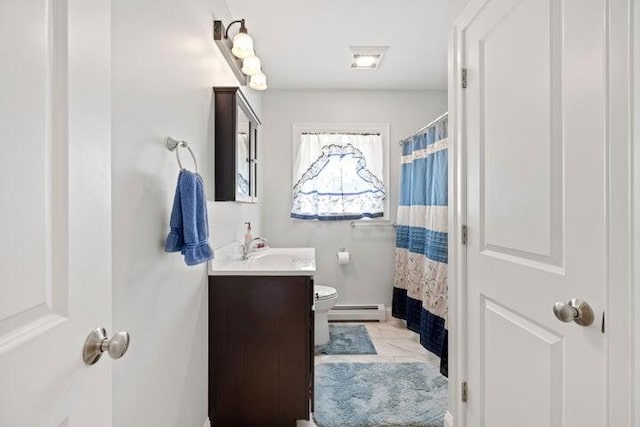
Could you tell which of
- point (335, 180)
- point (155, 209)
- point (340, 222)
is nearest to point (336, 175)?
point (335, 180)

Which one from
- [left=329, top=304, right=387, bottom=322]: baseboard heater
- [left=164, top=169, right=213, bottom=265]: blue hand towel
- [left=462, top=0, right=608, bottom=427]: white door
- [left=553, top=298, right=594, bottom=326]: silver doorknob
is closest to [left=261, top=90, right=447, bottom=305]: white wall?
[left=329, top=304, right=387, bottom=322]: baseboard heater

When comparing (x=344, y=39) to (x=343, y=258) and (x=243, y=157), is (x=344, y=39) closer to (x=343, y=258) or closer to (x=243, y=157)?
(x=243, y=157)

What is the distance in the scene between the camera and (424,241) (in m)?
2.76

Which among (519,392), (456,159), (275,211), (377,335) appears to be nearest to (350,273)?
(377,335)

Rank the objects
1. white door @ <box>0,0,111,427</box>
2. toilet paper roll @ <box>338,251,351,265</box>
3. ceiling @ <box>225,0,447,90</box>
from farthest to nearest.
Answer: toilet paper roll @ <box>338,251,351,265</box> → ceiling @ <box>225,0,447,90</box> → white door @ <box>0,0,111,427</box>

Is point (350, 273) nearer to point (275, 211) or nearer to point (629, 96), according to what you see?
point (275, 211)

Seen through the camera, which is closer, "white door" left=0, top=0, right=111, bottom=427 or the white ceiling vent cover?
"white door" left=0, top=0, right=111, bottom=427

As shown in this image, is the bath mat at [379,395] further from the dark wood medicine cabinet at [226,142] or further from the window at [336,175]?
the window at [336,175]

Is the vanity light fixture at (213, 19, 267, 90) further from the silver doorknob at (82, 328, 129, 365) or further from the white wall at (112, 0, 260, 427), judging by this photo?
the silver doorknob at (82, 328, 129, 365)

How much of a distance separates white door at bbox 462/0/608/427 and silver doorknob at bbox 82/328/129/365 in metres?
A: 0.98

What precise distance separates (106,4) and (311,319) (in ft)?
4.77

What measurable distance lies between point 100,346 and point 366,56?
8.90ft

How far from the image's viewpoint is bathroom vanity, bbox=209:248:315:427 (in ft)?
5.54

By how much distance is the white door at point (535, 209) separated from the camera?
31.9 inches
